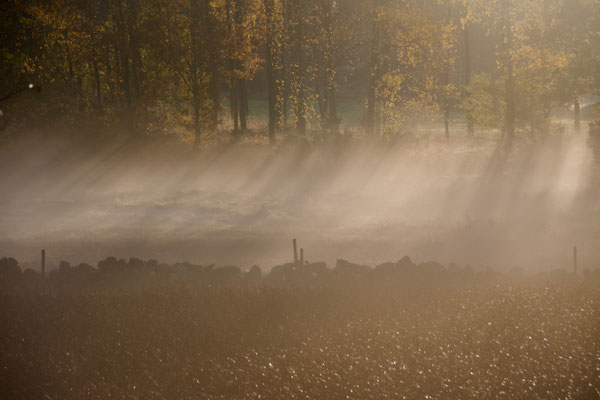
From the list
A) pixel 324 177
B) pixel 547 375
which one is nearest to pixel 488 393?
pixel 547 375

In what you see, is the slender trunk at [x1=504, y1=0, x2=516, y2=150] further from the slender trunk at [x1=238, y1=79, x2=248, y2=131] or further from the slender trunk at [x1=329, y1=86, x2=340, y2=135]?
the slender trunk at [x1=238, y1=79, x2=248, y2=131]

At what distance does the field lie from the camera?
7.96 metres

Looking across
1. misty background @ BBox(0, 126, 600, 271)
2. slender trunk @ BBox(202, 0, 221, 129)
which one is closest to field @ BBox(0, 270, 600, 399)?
misty background @ BBox(0, 126, 600, 271)

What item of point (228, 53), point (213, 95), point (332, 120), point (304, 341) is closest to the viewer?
point (304, 341)

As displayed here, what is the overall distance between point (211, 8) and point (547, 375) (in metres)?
27.3

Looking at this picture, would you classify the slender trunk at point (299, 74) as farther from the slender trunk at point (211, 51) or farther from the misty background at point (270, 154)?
the slender trunk at point (211, 51)

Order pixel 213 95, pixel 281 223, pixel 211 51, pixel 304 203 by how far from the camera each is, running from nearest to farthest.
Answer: pixel 281 223 → pixel 304 203 → pixel 211 51 → pixel 213 95

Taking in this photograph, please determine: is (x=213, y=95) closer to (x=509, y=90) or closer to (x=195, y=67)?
(x=195, y=67)

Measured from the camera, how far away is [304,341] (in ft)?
30.9

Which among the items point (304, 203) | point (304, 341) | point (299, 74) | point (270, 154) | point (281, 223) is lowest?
point (304, 341)

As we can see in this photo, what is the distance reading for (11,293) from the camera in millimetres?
11242

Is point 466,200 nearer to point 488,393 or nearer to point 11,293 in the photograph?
point 488,393

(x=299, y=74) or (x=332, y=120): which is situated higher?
(x=299, y=74)

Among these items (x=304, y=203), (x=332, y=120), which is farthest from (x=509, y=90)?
(x=304, y=203)
